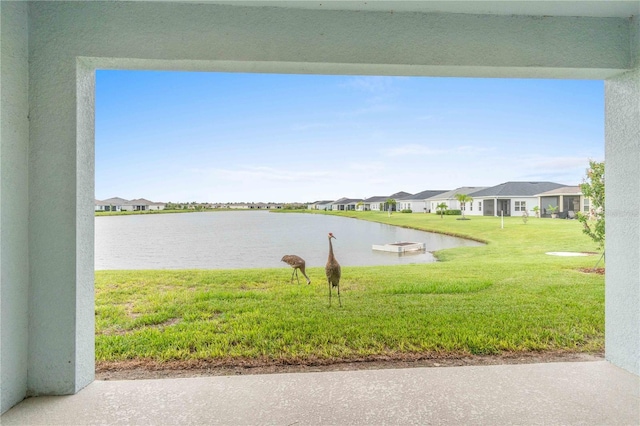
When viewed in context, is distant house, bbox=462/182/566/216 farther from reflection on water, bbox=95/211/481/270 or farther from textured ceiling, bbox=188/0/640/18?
textured ceiling, bbox=188/0/640/18

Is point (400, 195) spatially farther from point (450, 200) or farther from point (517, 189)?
point (517, 189)

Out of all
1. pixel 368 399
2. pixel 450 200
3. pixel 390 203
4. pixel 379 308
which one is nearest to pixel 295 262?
pixel 379 308

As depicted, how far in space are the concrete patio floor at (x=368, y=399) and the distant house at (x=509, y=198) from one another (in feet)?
7.23

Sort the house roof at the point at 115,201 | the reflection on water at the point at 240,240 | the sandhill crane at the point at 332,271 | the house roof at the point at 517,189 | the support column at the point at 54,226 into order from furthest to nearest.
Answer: the house roof at the point at 517,189 < the reflection on water at the point at 240,240 < the house roof at the point at 115,201 < the sandhill crane at the point at 332,271 < the support column at the point at 54,226

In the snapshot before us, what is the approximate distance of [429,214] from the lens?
13.6ft

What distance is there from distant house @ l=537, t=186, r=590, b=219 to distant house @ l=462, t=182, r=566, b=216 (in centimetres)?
7

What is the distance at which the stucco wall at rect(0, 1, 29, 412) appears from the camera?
5.18 ft

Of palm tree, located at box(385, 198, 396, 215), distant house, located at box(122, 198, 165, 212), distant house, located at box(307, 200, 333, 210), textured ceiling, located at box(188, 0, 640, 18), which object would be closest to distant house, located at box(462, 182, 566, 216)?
palm tree, located at box(385, 198, 396, 215)

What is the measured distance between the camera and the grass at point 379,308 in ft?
7.59

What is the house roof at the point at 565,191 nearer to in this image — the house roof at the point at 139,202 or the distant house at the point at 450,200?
the distant house at the point at 450,200

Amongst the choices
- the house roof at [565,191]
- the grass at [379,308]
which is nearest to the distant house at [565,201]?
the house roof at [565,191]

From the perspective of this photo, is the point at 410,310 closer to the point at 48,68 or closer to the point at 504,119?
the point at 504,119

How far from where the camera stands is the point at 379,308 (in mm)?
2881

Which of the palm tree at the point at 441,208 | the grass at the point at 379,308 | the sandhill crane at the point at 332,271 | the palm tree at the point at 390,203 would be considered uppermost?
the palm tree at the point at 390,203
